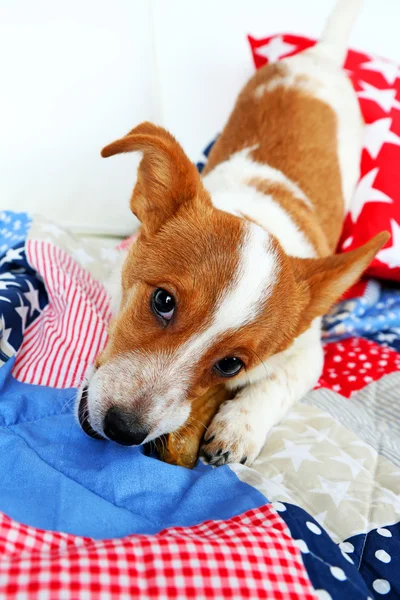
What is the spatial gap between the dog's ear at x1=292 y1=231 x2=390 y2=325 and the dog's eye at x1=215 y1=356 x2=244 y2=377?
35 cm

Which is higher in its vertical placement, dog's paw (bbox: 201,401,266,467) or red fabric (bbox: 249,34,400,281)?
red fabric (bbox: 249,34,400,281)

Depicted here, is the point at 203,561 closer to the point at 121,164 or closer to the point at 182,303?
the point at 182,303

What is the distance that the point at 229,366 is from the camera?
1.62 m

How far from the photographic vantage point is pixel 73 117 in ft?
10.2

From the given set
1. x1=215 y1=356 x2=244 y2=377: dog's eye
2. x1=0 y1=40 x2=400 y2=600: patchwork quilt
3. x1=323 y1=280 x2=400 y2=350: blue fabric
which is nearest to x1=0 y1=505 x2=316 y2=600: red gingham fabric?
x1=0 y1=40 x2=400 y2=600: patchwork quilt

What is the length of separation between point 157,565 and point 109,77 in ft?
9.63

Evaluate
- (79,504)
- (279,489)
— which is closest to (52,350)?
(79,504)

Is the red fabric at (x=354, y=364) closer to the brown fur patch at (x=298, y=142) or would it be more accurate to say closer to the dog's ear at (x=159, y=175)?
the brown fur patch at (x=298, y=142)

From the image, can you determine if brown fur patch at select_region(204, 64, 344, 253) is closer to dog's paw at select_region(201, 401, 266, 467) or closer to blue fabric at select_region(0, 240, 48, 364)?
dog's paw at select_region(201, 401, 266, 467)

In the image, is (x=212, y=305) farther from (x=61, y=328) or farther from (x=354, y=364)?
(x=354, y=364)

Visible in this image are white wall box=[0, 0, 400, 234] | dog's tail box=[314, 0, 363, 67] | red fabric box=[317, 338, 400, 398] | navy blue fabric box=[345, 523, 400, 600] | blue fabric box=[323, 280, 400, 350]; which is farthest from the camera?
dog's tail box=[314, 0, 363, 67]

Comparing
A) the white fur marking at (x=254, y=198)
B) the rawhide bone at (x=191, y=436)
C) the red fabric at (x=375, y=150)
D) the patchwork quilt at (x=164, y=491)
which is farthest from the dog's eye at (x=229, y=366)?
the red fabric at (x=375, y=150)

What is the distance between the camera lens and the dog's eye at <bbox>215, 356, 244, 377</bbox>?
160cm

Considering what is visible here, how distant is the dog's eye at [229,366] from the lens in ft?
5.24
